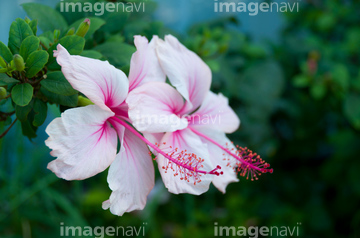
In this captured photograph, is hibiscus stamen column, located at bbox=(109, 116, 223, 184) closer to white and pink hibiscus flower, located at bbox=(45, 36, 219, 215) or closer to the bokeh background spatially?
white and pink hibiscus flower, located at bbox=(45, 36, 219, 215)

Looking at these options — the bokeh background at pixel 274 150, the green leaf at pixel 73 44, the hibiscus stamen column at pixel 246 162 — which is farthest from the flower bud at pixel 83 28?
the bokeh background at pixel 274 150

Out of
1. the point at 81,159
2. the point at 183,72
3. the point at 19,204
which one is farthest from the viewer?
the point at 19,204

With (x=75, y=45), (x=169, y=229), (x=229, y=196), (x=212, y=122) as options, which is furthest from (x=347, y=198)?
(x=75, y=45)

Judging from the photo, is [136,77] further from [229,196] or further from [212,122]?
[229,196]

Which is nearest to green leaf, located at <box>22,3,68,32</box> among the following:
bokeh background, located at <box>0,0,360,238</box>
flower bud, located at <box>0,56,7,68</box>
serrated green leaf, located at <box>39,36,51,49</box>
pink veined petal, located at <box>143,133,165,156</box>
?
serrated green leaf, located at <box>39,36,51,49</box>

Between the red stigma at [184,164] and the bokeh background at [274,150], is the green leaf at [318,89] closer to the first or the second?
the bokeh background at [274,150]
